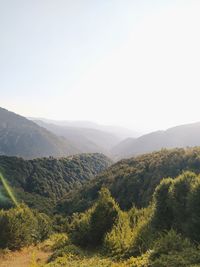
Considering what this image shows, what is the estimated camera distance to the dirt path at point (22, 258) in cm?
2682

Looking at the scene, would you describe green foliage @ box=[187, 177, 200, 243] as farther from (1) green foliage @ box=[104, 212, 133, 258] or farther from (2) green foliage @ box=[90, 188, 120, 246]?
(2) green foliage @ box=[90, 188, 120, 246]

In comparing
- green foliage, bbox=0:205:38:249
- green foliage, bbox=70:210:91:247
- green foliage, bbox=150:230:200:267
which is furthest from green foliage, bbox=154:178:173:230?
green foliage, bbox=0:205:38:249

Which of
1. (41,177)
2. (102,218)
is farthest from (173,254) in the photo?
(41,177)

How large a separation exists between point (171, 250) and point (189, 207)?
8.95 meters

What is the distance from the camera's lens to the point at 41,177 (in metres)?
151

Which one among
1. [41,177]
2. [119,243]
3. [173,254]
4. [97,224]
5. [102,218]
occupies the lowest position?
[41,177]

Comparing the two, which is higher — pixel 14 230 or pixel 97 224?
pixel 97 224

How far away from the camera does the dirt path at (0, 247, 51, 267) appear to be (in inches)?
1056

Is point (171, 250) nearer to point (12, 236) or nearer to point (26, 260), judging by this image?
point (26, 260)

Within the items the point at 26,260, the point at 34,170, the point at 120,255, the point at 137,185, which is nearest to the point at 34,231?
the point at 26,260

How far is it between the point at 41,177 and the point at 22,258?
123086mm

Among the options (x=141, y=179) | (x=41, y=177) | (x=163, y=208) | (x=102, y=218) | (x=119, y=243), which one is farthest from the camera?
(x=41, y=177)

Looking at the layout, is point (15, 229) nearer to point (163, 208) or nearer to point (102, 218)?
point (102, 218)

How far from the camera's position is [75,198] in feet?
364
